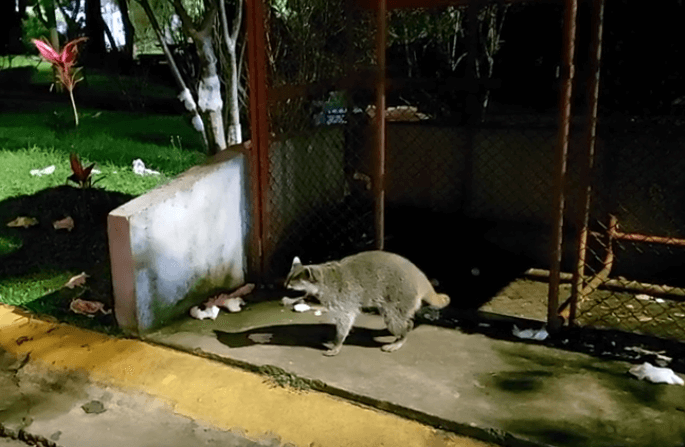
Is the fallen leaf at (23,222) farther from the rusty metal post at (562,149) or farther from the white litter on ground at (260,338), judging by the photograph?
the rusty metal post at (562,149)

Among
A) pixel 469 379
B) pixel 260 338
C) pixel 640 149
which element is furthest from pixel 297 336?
pixel 640 149

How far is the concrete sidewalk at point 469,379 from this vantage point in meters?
3.42

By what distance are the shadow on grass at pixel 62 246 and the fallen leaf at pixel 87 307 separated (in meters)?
0.04

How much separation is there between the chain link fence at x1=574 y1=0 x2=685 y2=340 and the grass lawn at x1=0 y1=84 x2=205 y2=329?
438 cm

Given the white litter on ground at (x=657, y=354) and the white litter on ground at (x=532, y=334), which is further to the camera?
the white litter on ground at (x=532, y=334)

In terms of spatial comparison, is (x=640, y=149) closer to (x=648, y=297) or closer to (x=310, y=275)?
(x=648, y=297)

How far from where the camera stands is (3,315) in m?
4.97

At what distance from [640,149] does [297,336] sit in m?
A: 3.66

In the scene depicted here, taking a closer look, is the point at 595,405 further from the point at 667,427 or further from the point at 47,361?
the point at 47,361

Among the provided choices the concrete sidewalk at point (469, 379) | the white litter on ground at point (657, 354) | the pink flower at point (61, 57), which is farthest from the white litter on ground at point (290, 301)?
the pink flower at point (61, 57)

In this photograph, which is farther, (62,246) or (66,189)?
(66,189)

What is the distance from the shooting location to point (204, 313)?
15.8 feet

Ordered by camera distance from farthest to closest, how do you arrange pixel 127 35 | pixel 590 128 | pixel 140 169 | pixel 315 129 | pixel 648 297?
1. pixel 127 35
2. pixel 140 169
3. pixel 315 129
4. pixel 648 297
5. pixel 590 128

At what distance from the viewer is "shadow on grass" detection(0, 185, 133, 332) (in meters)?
5.14
